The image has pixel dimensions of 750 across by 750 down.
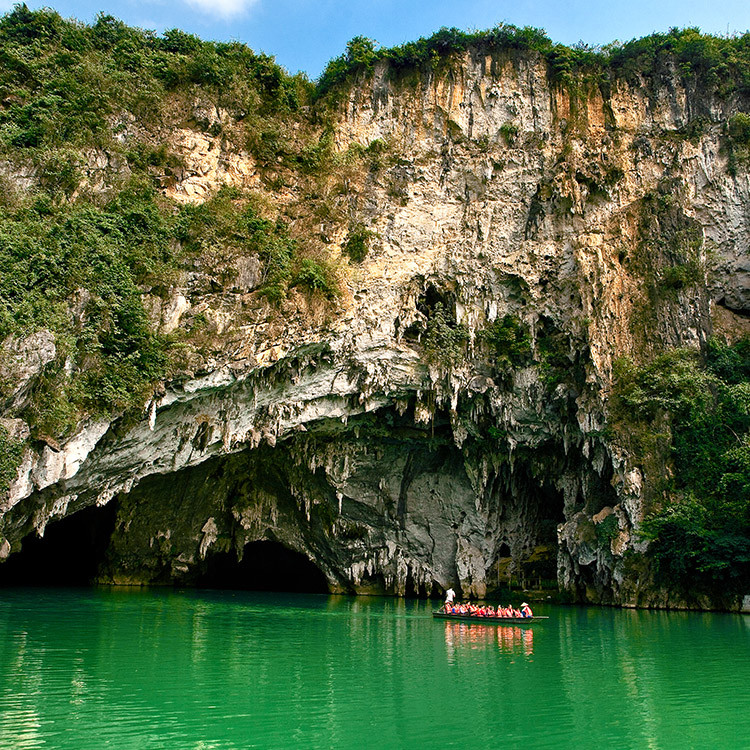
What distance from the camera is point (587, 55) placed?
30.7m

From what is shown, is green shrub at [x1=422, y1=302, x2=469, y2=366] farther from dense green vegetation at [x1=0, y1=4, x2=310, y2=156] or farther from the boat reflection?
dense green vegetation at [x1=0, y1=4, x2=310, y2=156]

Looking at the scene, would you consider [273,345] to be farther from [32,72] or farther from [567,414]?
[32,72]

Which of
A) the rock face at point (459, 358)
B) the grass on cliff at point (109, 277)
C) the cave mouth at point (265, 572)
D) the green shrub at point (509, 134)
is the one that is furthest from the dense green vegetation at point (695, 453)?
the cave mouth at point (265, 572)

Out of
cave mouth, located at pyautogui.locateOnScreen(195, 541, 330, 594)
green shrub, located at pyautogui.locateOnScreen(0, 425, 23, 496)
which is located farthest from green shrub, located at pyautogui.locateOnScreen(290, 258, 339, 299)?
cave mouth, located at pyautogui.locateOnScreen(195, 541, 330, 594)

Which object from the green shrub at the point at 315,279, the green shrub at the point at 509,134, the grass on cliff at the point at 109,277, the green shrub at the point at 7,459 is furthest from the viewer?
the green shrub at the point at 509,134

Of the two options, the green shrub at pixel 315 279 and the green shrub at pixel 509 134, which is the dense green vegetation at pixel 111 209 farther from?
the green shrub at pixel 509 134

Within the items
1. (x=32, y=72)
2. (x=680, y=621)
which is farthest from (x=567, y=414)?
(x=32, y=72)

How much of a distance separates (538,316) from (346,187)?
958cm

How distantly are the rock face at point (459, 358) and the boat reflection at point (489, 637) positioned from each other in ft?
24.6

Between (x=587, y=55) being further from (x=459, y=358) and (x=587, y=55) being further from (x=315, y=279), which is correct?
(x=315, y=279)

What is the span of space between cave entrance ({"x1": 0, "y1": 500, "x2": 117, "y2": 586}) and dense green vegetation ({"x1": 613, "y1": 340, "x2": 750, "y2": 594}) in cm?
2253

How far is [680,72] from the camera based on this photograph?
30.3 metres

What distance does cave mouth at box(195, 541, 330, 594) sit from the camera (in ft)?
113

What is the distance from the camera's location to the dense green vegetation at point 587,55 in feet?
98.1
